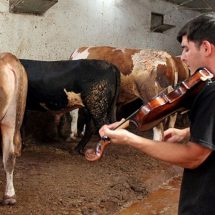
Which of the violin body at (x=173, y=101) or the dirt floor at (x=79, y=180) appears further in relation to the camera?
the dirt floor at (x=79, y=180)

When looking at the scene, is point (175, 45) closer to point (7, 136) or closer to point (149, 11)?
point (149, 11)

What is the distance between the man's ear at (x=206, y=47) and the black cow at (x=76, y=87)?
3873mm

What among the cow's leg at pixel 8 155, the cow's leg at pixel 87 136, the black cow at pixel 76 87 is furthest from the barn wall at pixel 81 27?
the cow's leg at pixel 8 155

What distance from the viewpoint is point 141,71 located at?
20.9 feet

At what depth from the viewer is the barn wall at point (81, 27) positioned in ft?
21.1

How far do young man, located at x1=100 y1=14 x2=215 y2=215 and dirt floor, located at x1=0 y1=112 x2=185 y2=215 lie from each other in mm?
2090

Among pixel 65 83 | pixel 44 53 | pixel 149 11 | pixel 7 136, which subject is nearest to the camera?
pixel 7 136

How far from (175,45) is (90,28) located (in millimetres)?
3570

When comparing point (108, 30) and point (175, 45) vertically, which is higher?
point (108, 30)

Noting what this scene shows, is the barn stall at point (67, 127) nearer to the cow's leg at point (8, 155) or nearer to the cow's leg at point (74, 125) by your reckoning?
the cow's leg at point (8, 155)

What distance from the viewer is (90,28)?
7.77 m

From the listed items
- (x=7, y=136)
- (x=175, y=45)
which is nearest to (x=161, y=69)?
(x=7, y=136)

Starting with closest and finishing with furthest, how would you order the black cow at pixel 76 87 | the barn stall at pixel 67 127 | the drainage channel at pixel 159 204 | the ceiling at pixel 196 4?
the drainage channel at pixel 159 204 → the barn stall at pixel 67 127 → the black cow at pixel 76 87 → the ceiling at pixel 196 4

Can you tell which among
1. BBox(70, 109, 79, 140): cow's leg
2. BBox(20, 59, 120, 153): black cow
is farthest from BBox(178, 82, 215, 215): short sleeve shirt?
BBox(70, 109, 79, 140): cow's leg
